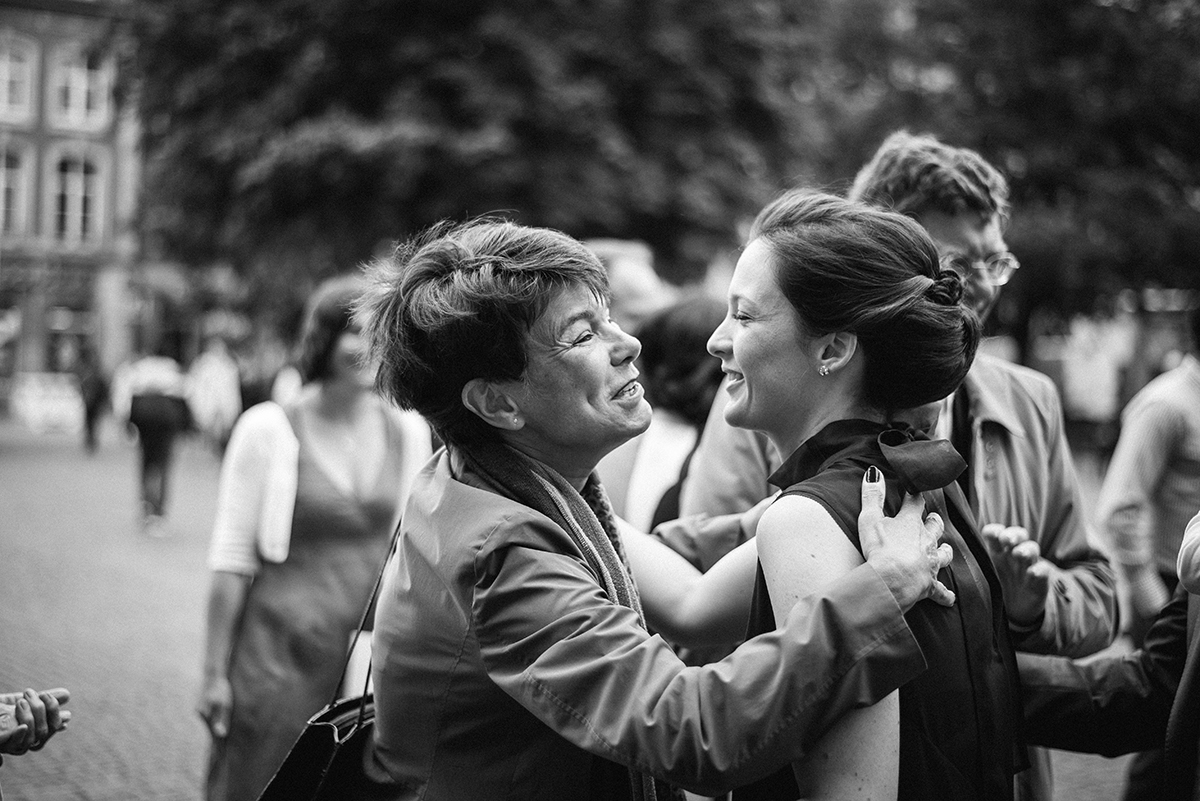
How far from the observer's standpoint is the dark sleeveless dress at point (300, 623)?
11.5 ft

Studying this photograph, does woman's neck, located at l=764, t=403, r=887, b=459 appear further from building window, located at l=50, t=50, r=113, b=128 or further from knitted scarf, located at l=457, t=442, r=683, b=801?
building window, located at l=50, t=50, r=113, b=128

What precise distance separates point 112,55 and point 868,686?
1629 centimetres

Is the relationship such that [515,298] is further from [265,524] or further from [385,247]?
[385,247]

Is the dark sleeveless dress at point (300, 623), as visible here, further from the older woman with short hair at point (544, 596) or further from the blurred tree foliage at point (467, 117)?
the blurred tree foliage at point (467, 117)

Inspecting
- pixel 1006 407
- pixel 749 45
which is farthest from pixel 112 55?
pixel 1006 407

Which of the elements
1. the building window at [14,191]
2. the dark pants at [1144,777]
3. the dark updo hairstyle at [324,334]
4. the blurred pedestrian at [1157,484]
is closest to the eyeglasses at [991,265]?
the dark pants at [1144,777]

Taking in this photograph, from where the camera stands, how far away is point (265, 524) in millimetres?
3662

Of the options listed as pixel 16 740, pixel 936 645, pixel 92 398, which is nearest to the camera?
pixel 936 645

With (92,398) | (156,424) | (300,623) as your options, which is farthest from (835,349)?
(92,398)

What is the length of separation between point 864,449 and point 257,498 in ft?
7.87

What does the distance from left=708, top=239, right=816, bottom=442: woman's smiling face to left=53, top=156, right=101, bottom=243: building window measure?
44.6 meters

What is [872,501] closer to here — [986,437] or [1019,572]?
[1019,572]

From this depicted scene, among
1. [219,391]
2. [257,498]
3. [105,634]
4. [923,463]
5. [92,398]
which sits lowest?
[92,398]

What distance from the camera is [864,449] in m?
1.83
